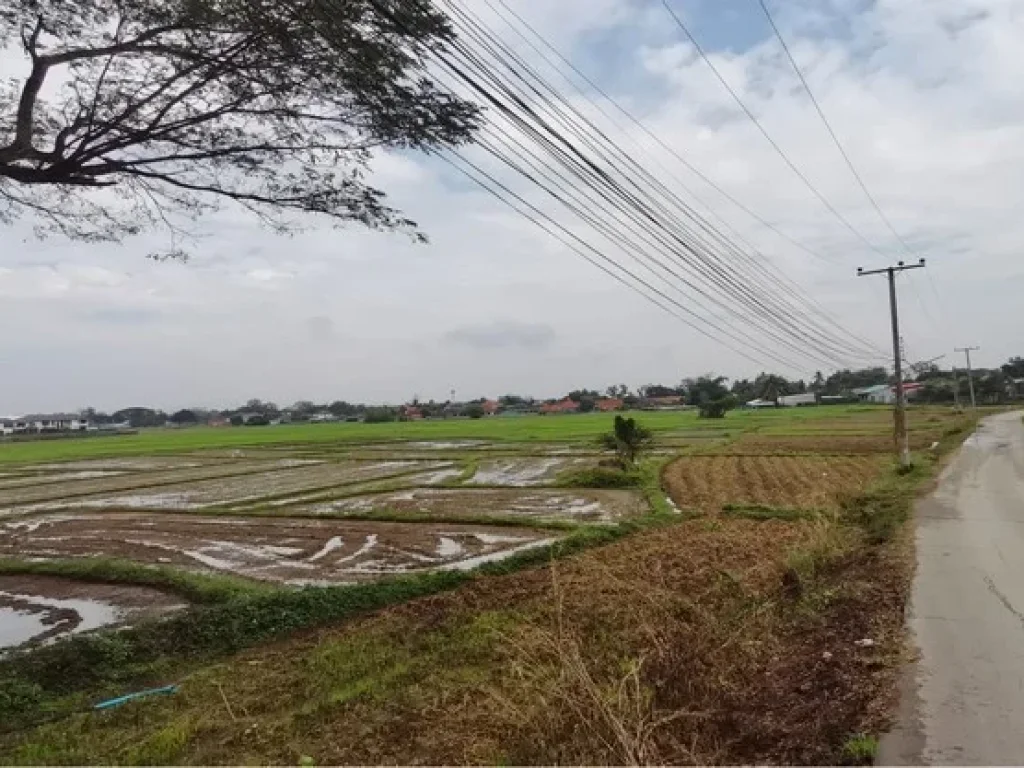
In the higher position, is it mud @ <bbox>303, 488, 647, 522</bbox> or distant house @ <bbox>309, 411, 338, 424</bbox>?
distant house @ <bbox>309, 411, 338, 424</bbox>

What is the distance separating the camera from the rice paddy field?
20.2 feet

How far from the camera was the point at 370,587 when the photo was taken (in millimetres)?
11664

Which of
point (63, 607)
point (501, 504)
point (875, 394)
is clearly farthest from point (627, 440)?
→ point (875, 394)

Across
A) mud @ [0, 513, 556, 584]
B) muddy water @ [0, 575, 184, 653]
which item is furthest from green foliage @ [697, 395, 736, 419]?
muddy water @ [0, 575, 184, 653]

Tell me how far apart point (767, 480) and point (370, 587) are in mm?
18407

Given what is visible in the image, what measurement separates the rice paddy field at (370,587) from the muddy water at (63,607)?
0.06 m

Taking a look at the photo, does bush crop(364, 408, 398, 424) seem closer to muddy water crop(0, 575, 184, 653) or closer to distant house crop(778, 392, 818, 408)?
distant house crop(778, 392, 818, 408)

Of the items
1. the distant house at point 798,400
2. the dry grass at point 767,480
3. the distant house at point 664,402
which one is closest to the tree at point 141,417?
the distant house at point 664,402

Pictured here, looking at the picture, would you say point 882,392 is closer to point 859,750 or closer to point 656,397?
point 656,397

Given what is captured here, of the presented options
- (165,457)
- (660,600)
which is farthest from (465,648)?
(165,457)

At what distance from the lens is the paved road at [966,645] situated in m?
4.91

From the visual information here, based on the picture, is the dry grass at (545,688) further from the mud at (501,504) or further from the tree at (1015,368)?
the tree at (1015,368)

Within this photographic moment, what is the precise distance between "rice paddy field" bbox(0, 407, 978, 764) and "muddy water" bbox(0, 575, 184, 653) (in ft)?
0.20

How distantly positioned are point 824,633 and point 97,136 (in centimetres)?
934
